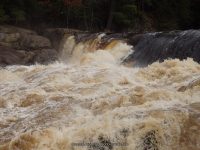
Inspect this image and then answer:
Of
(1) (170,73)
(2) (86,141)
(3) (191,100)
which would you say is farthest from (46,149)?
(1) (170,73)

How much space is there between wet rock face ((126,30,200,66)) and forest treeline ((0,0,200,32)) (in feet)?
34.3

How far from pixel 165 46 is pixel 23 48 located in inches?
341

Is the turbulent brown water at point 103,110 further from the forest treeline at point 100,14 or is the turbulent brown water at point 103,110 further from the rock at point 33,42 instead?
the forest treeline at point 100,14

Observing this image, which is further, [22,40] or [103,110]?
[22,40]

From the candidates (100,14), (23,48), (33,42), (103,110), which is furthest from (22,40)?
(103,110)

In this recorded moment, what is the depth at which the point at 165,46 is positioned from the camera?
1502 centimetres

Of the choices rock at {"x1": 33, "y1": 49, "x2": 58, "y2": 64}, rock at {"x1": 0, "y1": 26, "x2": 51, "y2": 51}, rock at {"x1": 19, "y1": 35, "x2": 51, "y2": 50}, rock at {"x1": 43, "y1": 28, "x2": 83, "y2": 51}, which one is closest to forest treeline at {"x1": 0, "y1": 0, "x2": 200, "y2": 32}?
rock at {"x1": 0, "y1": 26, "x2": 51, "y2": 51}

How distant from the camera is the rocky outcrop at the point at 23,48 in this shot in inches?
727

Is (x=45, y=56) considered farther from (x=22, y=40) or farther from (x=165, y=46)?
(x=165, y=46)

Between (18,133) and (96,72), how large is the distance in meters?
4.71

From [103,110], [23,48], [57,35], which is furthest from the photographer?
[57,35]

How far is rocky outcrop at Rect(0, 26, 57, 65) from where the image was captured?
18.5m

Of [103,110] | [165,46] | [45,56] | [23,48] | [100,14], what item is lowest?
[103,110]

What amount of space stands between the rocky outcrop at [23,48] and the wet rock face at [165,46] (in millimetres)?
4999
